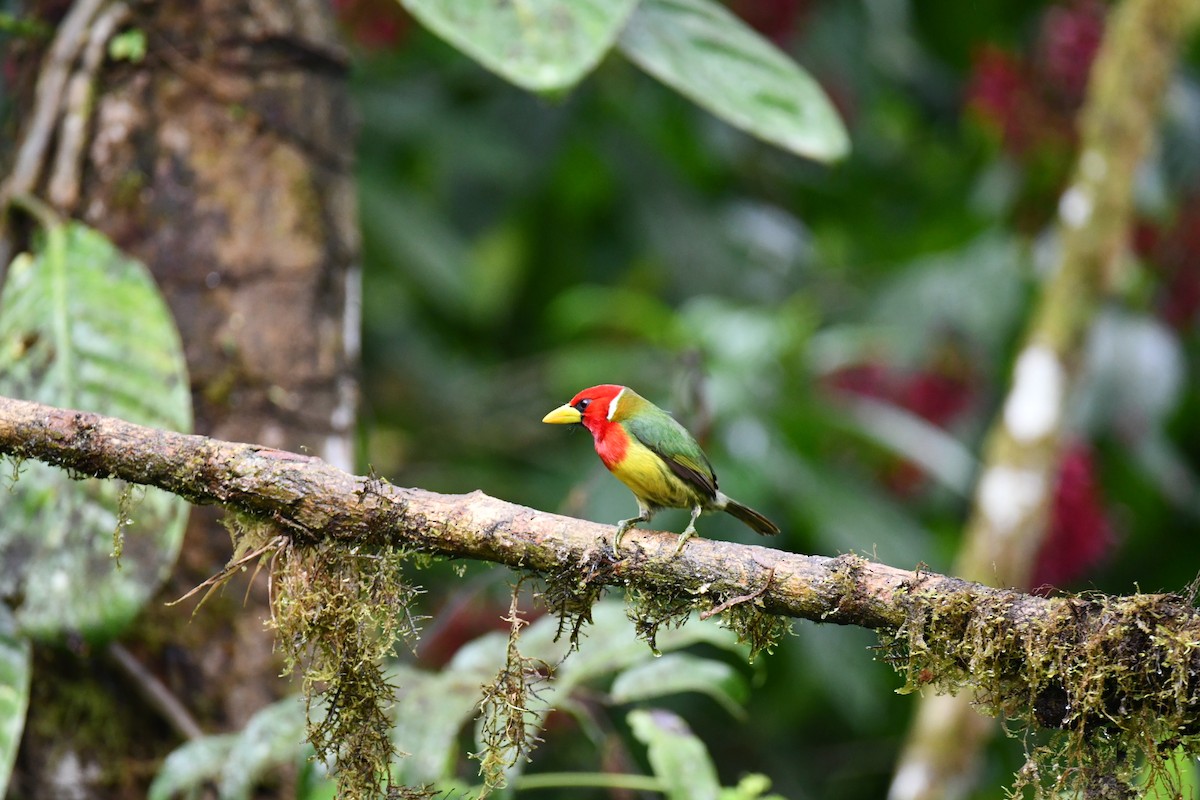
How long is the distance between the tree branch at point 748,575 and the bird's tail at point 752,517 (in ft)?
1.38

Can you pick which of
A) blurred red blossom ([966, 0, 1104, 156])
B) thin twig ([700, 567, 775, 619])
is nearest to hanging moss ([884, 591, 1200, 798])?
thin twig ([700, 567, 775, 619])

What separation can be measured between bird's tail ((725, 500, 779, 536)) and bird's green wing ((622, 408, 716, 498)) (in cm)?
6

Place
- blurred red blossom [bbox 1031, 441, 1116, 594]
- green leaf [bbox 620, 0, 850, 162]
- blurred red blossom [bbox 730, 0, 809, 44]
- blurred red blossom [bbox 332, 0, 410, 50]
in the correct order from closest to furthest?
green leaf [bbox 620, 0, 850, 162] < blurred red blossom [bbox 1031, 441, 1116, 594] < blurred red blossom [bbox 332, 0, 410, 50] < blurred red blossom [bbox 730, 0, 809, 44]

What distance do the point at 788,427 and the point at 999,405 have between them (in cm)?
152

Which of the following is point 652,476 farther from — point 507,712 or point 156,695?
point 156,695

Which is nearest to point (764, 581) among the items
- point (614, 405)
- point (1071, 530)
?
point (614, 405)

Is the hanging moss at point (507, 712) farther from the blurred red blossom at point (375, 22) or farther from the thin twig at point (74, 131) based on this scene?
the blurred red blossom at point (375, 22)

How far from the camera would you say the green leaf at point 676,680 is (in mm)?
2439

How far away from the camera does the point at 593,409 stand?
2246mm

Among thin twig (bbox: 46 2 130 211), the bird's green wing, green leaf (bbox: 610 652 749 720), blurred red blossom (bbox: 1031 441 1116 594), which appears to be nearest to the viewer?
the bird's green wing

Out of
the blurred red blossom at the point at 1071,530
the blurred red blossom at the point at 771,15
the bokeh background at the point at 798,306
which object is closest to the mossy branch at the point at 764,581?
the bokeh background at the point at 798,306

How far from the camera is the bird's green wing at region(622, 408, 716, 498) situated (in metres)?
2.13

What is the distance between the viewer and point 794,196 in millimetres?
7270

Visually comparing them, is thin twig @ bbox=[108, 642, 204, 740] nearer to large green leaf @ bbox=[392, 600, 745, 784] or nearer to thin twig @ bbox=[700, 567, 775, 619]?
large green leaf @ bbox=[392, 600, 745, 784]
